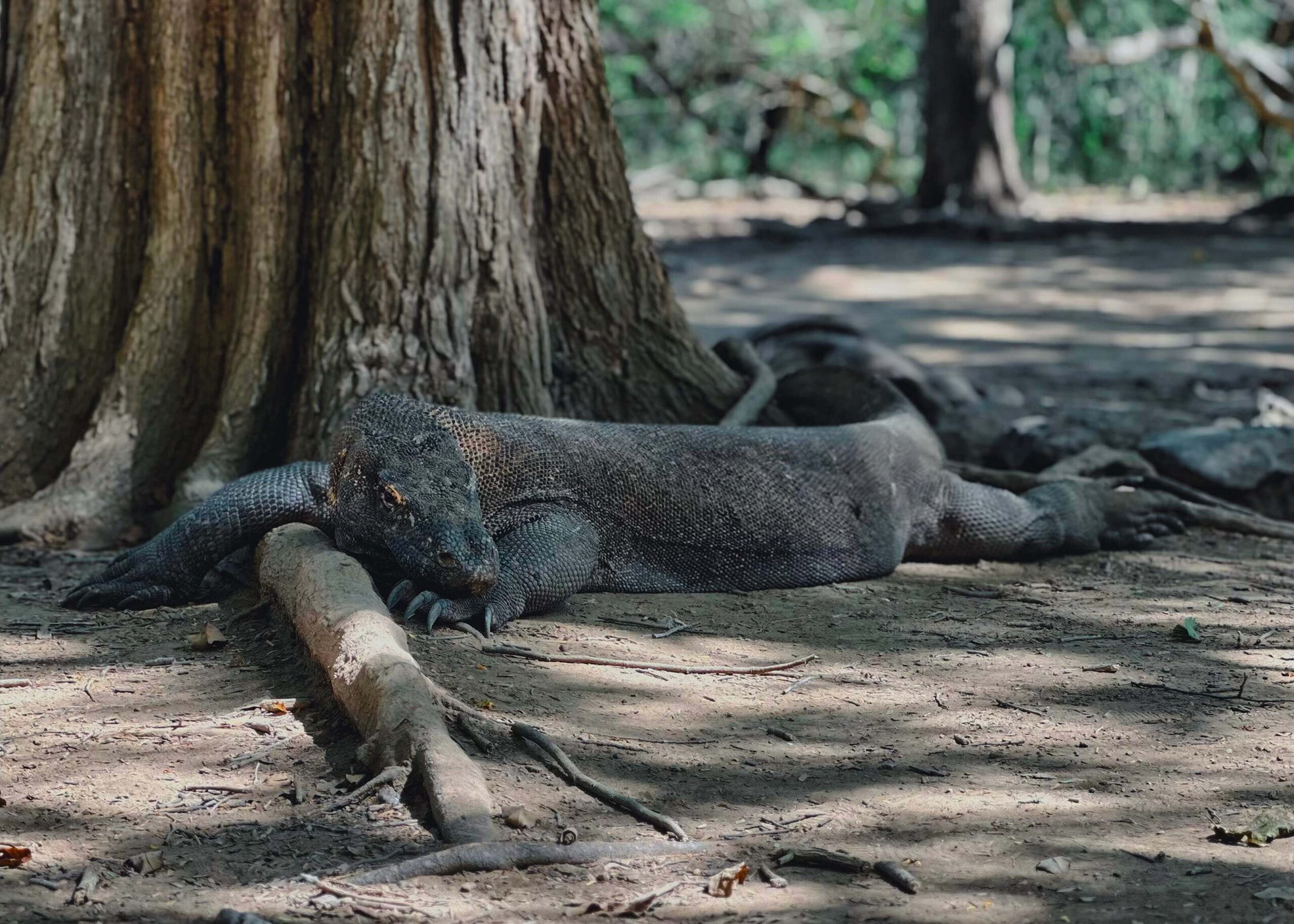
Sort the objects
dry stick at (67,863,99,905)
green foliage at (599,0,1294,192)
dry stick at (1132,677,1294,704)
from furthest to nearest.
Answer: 1. green foliage at (599,0,1294,192)
2. dry stick at (1132,677,1294,704)
3. dry stick at (67,863,99,905)

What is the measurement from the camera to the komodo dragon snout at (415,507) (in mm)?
3615

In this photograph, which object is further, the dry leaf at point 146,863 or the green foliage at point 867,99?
the green foliage at point 867,99

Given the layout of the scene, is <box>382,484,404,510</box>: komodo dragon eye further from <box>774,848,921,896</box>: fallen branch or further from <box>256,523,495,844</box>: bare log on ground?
<box>774,848,921,896</box>: fallen branch

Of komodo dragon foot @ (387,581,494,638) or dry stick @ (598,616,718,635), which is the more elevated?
komodo dragon foot @ (387,581,494,638)

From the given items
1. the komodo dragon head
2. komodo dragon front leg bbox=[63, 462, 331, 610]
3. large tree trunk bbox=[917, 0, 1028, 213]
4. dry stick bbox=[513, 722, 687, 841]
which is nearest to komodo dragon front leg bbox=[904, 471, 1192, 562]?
the komodo dragon head

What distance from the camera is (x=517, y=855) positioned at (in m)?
2.39

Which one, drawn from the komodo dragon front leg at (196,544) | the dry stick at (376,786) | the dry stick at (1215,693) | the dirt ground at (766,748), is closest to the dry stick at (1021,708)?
the dirt ground at (766,748)

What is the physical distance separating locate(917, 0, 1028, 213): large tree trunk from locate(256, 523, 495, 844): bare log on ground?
12.4m

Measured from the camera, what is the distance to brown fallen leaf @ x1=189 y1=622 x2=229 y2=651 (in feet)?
11.6

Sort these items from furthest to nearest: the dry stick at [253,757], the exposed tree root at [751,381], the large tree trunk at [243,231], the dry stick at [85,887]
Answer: the exposed tree root at [751,381] < the large tree trunk at [243,231] < the dry stick at [253,757] < the dry stick at [85,887]

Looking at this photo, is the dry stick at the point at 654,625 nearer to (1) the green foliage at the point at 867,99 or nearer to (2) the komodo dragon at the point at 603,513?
(2) the komodo dragon at the point at 603,513

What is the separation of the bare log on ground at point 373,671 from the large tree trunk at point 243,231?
3.47ft

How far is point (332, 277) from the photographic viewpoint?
4703 mm

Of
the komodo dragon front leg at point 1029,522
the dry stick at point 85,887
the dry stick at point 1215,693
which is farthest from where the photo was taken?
the komodo dragon front leg at point 1029,522
